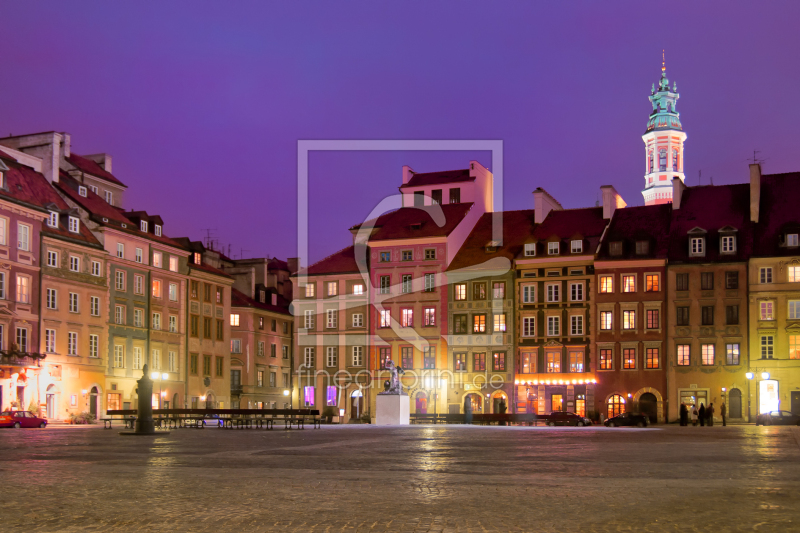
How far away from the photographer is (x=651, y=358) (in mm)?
62844

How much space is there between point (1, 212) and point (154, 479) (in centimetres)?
4202

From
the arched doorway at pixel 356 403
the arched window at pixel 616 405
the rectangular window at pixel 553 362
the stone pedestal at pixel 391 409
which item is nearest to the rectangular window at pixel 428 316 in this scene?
the arched doorway at pixel 356 403

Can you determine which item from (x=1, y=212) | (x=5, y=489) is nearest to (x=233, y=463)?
(x=5, y=489)

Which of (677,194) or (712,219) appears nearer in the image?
(712,219)

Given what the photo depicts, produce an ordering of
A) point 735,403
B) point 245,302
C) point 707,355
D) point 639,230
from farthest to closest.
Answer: point 245,302, point 639,230, point 707,355, point 735,403

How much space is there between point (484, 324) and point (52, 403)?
94.5 feet

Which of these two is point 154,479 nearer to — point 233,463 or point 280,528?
point 233,463

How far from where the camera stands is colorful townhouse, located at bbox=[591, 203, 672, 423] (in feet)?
205

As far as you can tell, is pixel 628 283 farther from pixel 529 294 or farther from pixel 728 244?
pixel 529 294

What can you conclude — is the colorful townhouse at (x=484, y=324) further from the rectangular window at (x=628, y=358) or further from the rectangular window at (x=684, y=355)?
the rectangular window at (x=684, y=355)

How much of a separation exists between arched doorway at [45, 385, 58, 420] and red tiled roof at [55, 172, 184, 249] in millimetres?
11181

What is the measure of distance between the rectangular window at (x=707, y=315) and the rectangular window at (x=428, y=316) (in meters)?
18.5

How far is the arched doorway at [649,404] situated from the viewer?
203 ft

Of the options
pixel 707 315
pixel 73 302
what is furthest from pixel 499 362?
pixel 73 302
